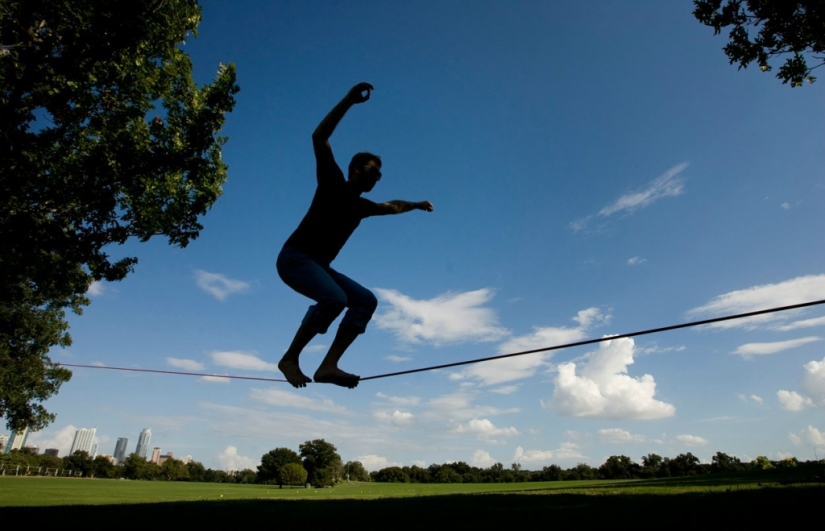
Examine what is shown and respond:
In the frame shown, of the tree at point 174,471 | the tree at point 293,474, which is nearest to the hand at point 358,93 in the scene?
the tree at point 293,474

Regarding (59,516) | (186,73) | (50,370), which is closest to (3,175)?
(186,73)

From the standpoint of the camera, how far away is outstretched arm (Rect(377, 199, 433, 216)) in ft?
16.1

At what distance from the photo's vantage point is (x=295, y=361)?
4.53 meters

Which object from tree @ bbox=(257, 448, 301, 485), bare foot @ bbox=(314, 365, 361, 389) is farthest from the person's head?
tree @ bbox=(257, 448, 301, 485)

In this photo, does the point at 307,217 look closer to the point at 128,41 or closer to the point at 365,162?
the point at 365,162

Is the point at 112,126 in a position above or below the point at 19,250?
above

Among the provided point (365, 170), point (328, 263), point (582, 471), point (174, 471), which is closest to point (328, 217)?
point (328, 263)

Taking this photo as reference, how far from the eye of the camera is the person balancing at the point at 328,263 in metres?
4.23

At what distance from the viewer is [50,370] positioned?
22484 mm

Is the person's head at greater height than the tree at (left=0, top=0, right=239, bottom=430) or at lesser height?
lesser

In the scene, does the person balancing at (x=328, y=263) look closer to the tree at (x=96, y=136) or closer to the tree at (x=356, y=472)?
the tree at (x=96, y=136)

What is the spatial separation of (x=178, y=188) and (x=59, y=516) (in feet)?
26.9

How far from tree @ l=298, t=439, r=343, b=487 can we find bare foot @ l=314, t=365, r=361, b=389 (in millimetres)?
93071

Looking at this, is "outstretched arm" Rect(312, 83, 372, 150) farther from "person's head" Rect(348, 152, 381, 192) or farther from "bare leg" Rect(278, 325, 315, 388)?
"bare leg" Rect(278, 325, 315, 388)
